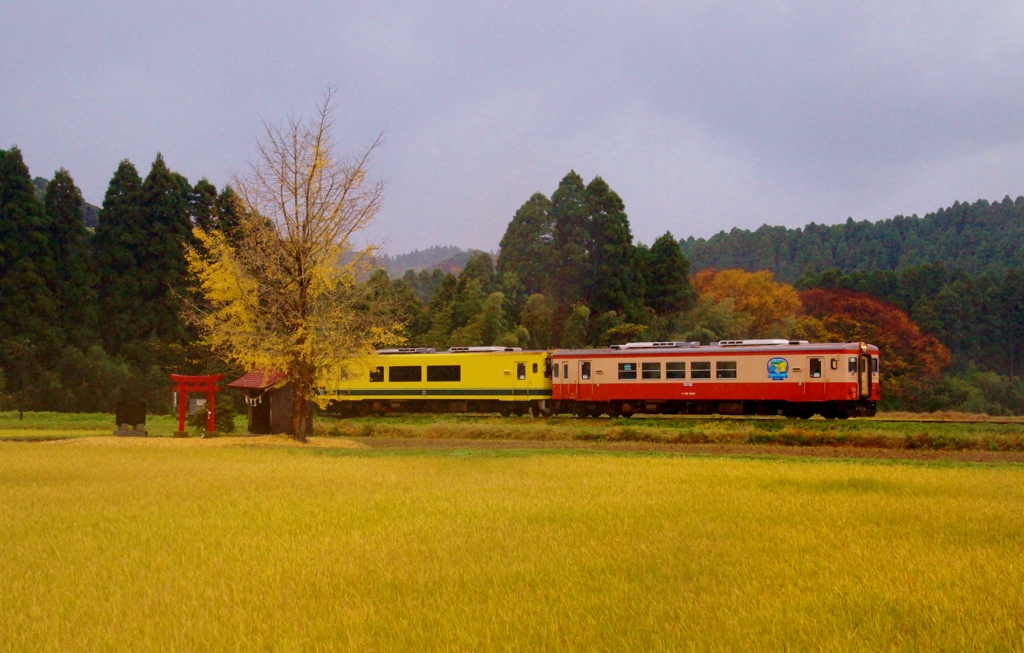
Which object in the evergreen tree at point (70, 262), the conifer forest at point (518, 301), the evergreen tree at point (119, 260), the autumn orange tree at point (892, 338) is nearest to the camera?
the conifer forest at point (518, 301)

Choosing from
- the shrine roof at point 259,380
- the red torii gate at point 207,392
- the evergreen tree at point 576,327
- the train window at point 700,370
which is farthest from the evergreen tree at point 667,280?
the red torii gate at point 207,392

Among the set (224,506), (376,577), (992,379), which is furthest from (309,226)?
(992,379)

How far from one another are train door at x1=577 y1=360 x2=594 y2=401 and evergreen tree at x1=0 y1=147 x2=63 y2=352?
2683cm

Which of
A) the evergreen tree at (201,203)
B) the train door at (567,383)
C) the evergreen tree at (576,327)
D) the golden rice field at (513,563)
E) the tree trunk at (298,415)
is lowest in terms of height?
the golden rice field at (513,563)

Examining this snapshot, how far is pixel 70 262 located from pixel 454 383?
23.8 metres

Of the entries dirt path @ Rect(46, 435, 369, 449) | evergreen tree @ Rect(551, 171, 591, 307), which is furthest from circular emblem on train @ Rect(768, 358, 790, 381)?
evergreen tree @ Rect(551, 171, 591, 307)

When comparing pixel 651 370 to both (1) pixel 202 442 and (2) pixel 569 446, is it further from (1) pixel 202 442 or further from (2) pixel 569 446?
(1) pixel 202 442

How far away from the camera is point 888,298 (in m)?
68.0

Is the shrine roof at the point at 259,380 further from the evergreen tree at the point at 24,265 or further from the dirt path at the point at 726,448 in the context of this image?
the evergreen tree at the point at 24,265

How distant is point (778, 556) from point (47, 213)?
48477mm

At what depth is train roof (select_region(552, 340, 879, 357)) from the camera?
104 feet

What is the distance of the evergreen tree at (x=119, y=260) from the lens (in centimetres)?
5141

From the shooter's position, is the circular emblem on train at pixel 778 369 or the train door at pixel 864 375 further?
the circular emblem on train at pixel 778 369

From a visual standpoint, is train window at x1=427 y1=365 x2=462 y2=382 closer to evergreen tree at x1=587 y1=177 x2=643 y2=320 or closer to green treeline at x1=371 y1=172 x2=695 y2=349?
green treeline at x1=371 y1=172 x2=695 y2=349
